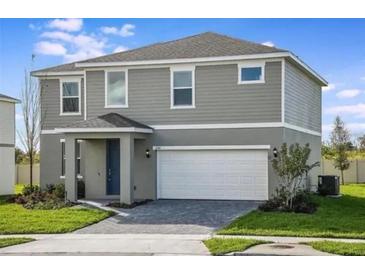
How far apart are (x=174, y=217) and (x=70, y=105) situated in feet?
32.2

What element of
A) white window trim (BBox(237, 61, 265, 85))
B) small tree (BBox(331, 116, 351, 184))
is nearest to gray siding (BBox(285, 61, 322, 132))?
white window trim (BBox(237, 61, 265, 85))

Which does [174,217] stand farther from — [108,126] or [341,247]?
[341,247]

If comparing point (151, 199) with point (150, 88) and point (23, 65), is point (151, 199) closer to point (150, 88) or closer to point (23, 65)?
point (150, 88)

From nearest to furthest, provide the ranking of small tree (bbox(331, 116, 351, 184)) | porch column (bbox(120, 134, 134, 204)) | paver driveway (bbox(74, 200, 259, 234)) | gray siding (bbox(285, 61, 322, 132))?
1. paver driveway (bbox(74, 200, 259, 234))
2. porch column (bbox(120, 134, 134, 204))
3. gray siding (bbox(285, 61, 322, 132))
4. small tree (bbox(331, 116, 351, 184))

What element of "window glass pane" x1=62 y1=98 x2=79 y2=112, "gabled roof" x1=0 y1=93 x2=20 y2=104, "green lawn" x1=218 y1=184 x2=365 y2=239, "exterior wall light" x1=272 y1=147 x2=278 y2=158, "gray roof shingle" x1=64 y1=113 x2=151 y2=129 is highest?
"gabled roof" x1=0 y1=93 x2=20 y2=104

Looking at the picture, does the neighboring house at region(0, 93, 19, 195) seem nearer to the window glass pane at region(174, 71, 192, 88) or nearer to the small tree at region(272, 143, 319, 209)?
the window glass pane at region(174, 71, 192, 88)

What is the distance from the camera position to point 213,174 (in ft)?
66.3

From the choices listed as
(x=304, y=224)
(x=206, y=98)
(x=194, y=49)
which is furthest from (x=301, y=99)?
(x=304, y=224)

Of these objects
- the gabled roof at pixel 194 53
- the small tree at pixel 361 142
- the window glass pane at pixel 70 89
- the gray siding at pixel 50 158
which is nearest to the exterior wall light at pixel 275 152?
the gabled roof at pixel 194 53

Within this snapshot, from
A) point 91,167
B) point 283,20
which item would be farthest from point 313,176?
point 283,20

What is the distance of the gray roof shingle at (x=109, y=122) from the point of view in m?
19.4

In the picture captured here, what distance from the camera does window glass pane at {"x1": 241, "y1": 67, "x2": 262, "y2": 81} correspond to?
19.7 meters

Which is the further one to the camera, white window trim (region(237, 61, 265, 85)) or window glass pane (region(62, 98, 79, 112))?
window glass pane (region(62, 98, 79, 112))

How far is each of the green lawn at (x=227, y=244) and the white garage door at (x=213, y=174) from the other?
788 cm
